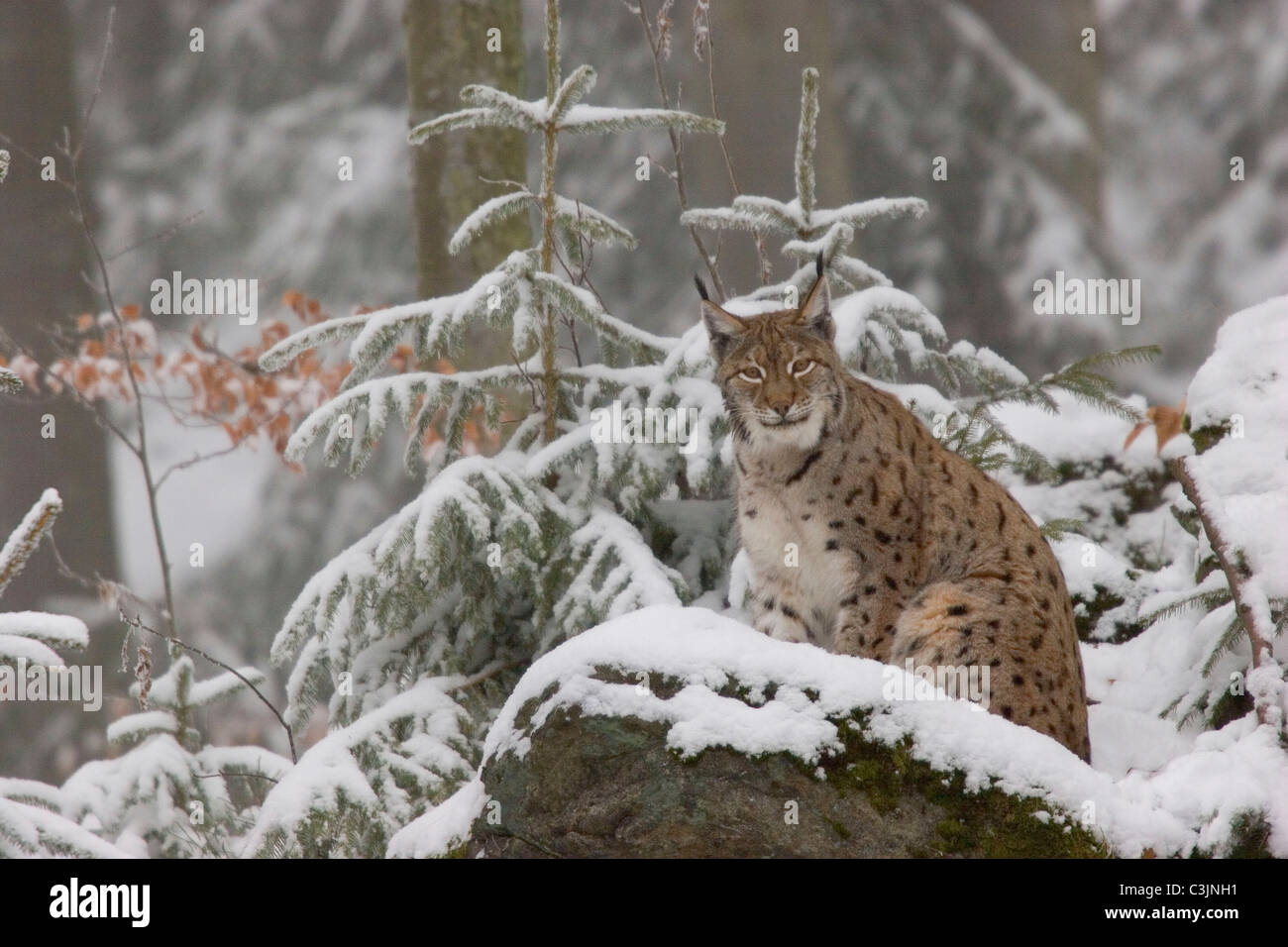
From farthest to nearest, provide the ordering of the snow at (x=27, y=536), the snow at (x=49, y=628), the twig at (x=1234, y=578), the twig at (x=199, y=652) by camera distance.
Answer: the twig at (x=199, y=652), the twig at (x=1234, y=578), the snow at (x=49, y=628), the snow at (x=27, y=536)

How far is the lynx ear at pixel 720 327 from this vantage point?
527cm

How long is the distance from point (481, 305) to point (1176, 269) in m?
12.6

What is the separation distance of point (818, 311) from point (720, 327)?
356 millimetres

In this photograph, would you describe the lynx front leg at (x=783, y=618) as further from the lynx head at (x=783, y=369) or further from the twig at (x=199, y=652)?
the twig at (x=199, y=652)

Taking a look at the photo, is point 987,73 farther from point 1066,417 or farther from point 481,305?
point 481,305

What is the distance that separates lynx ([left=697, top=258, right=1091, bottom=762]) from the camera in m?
5.11

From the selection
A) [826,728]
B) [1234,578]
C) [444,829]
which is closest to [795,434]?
[1234,578]

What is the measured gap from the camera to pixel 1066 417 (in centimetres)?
764

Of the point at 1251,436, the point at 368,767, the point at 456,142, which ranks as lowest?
the point at 368,767

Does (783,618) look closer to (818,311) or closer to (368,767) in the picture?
(818,311)

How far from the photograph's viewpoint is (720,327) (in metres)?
5.35

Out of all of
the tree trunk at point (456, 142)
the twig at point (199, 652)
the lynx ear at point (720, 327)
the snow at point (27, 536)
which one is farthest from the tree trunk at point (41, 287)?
the snow at point (27, 536)

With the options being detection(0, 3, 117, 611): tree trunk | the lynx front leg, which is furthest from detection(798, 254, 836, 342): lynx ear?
detection(0, 3, 117, 611): tree trunk

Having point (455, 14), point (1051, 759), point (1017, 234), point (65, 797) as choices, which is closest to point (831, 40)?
point (1017, 234)
